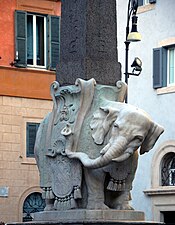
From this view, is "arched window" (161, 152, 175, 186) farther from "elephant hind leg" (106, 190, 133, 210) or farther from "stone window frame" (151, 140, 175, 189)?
"elephant hind leg" (106, 190, 133, 210)

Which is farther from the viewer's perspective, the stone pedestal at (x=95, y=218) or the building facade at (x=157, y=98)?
the building facade at (x=157, y=98)

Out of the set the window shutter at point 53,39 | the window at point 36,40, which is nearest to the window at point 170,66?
the window shutter at point 53,39

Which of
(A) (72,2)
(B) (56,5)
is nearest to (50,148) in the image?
(A) (72,2)

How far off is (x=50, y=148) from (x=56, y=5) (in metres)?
23.8

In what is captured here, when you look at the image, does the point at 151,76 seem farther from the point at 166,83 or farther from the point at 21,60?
the point at 21,60

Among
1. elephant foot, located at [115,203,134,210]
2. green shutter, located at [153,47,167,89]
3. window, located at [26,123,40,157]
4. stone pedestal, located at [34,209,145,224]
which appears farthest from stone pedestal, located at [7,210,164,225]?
window, located at [26,123,40,157]

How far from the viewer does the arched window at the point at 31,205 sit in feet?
113

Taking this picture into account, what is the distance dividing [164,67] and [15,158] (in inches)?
197

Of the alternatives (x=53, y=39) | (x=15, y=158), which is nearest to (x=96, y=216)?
(x=15, y=158)

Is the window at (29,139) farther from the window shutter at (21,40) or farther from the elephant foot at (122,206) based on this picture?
the elephant foot at (122,206)

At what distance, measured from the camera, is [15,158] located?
35.2 meters

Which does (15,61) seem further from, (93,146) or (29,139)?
(93,146)

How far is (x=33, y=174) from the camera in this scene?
35312 mm

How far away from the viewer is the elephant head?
1262 centimetres
